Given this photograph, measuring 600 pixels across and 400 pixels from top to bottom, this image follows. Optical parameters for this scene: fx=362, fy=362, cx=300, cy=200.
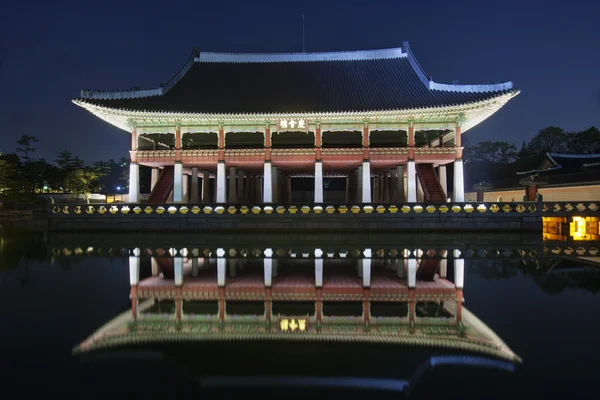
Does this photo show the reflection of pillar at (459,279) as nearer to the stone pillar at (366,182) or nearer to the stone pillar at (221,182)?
the stone pillar at (366,182)

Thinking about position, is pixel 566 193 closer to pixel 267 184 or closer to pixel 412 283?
pixel 267 184

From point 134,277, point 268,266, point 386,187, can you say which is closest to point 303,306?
point 268,266

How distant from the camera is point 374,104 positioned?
2316cm

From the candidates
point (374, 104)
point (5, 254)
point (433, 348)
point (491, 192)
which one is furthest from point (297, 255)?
point (491, 192)

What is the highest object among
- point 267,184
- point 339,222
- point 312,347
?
point 267,184

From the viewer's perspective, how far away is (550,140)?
59.8 metres

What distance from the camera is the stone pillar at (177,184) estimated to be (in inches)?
940

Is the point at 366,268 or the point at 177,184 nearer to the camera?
the point at 366,268

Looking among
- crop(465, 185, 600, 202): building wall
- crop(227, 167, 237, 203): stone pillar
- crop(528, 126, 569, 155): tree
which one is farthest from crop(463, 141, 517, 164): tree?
crop(227, 167, 237, 203): stone pillar

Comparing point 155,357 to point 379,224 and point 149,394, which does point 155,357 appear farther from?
point 379,224

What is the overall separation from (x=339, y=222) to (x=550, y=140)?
56.4 m

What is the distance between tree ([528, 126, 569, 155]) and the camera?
58431 mm

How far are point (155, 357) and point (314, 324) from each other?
231 centimetres

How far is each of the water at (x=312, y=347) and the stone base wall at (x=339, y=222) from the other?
33.1 feet
